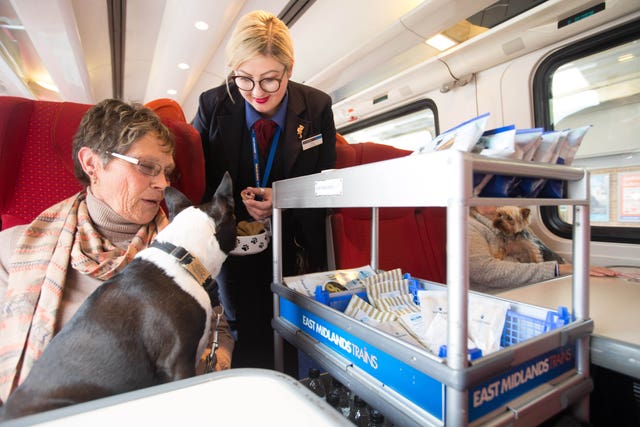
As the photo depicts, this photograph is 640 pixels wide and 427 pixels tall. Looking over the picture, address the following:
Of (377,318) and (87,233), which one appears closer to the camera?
(377,318)

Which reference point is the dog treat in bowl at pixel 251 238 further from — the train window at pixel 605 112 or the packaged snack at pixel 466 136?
the train window at pixel 605 112

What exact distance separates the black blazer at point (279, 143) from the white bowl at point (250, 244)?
0.31 m

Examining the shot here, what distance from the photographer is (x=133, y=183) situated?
4.20 ft

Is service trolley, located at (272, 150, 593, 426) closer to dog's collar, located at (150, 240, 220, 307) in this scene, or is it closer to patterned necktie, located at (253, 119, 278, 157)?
dog's collar, located at (150, 240, 220, 307)

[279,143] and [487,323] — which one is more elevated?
[279,143]

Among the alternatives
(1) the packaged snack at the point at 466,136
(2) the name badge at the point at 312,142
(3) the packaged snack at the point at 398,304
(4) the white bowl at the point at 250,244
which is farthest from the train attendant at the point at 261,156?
(1) the packaged snack at the point at 466,136

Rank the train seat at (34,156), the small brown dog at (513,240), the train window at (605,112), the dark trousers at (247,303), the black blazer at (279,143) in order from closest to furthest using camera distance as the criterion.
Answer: the train seat at (34,156) → the black blazer at (279,143) → the dark trousers at (247,303) → the train window at (605,112) → the small brown dog at (513,240)

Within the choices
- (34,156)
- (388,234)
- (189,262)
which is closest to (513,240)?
(388,234)

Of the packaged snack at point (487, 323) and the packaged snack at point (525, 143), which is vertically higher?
the packaged snack at point (525, 143)

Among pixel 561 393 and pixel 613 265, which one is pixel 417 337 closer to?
pixel 561 393

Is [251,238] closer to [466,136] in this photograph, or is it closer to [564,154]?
[466,136]

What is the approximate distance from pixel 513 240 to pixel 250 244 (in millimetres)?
2116

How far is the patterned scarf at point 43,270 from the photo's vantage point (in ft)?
3.36

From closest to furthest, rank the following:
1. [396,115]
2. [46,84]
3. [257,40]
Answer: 1. [257,40]
2. [396,115]
3. [46,84]
